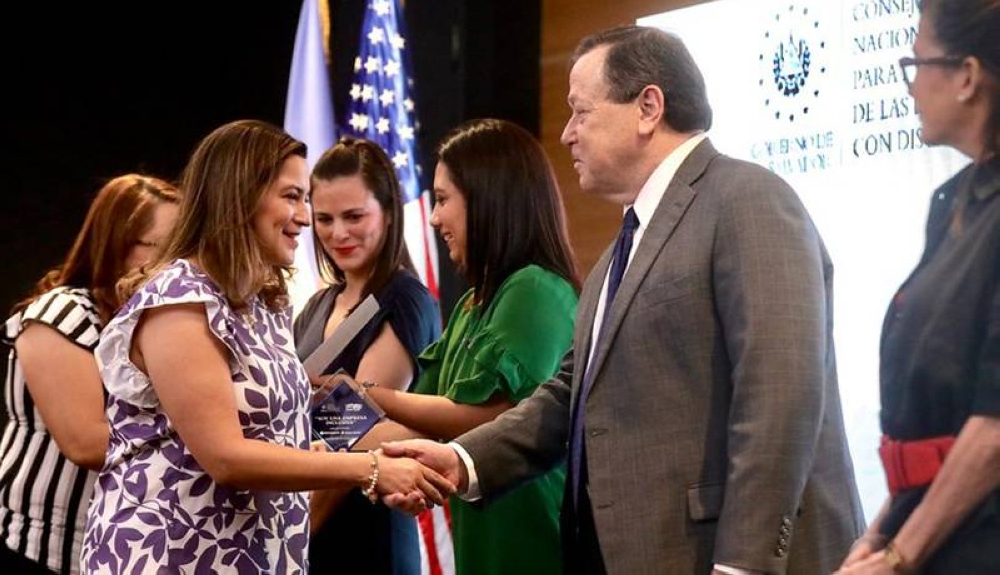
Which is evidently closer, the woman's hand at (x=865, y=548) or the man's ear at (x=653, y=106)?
the woman's hand at (x=865, y=548)

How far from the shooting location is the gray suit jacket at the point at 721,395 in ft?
6.83

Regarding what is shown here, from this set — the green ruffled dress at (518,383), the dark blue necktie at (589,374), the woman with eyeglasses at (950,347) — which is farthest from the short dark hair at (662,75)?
the green ruffled dress at (518,383)

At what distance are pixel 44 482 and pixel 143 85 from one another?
2.24 m

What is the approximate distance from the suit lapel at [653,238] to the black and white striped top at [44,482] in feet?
4.53

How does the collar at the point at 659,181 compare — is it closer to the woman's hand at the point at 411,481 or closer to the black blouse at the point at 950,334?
the black blouse at the point at 950,334

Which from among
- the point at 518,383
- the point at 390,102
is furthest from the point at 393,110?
the point at 518,383

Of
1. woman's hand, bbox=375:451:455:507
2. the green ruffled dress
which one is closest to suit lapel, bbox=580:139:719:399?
woman's hand, bbox=375:451:455:507

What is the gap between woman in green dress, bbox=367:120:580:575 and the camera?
9.65 feet

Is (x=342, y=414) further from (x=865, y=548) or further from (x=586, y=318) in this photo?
(x=865, y=548)

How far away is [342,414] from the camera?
284 centimetres

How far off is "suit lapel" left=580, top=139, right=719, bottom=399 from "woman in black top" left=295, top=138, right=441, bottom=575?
93 cm

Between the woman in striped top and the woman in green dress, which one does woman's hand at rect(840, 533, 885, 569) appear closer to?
the woman in green dress

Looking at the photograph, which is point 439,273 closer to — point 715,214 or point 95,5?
point 95,5

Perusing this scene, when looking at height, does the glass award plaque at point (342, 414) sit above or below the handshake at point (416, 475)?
above
